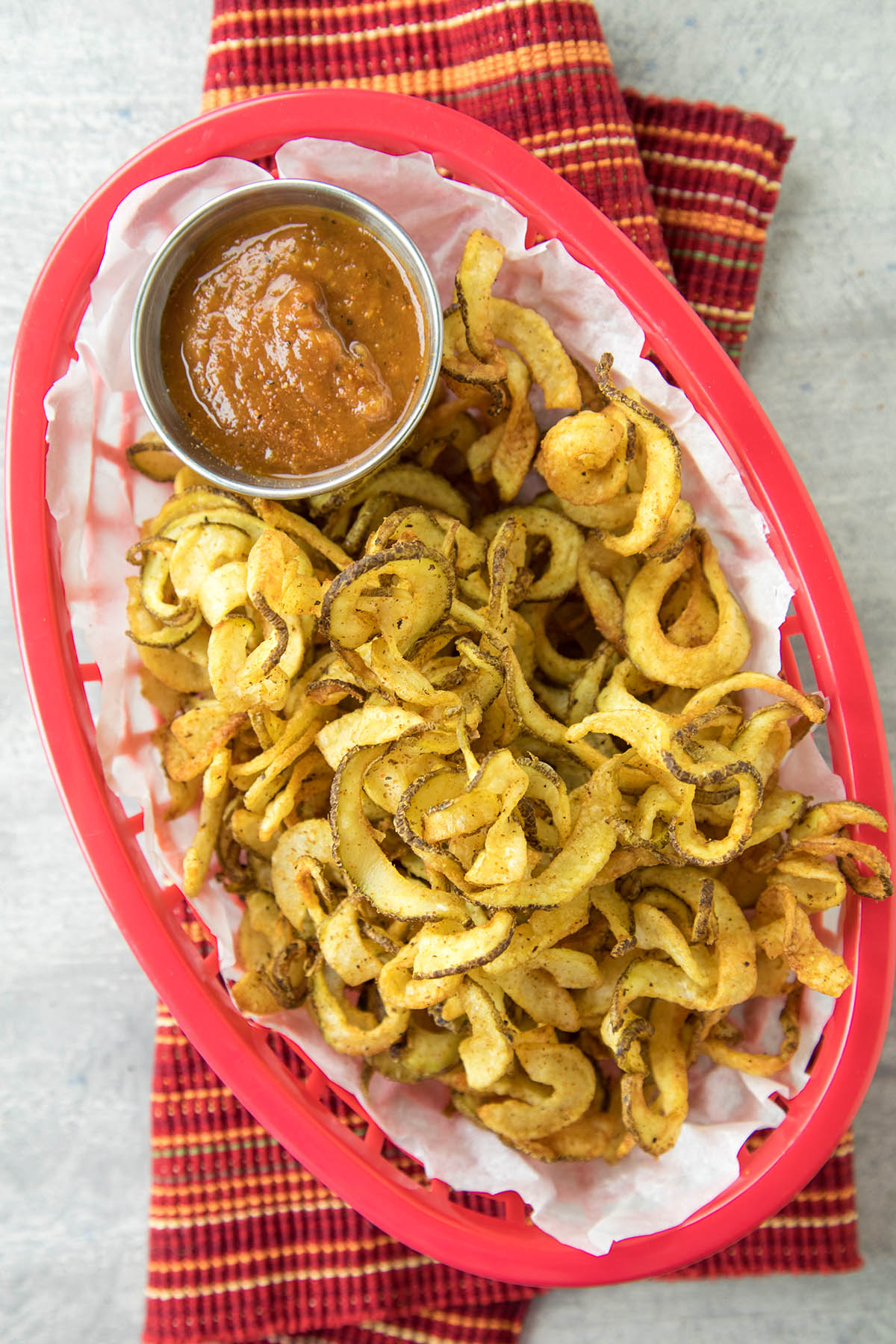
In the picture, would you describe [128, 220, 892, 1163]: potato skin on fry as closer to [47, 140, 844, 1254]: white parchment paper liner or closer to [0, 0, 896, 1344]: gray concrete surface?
[47, 140, 844, 1254]: white parchment paper liner

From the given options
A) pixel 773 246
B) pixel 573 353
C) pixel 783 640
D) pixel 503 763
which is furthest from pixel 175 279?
pixel 773 246

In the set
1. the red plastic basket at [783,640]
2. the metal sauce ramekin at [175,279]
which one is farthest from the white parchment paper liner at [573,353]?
the metal sauce ramekin at [175,279]

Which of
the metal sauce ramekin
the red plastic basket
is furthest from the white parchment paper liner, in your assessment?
the metal sauce ramekin

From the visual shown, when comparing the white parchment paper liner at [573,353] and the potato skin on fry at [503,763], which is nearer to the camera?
the potato skin on fry at [503,763]

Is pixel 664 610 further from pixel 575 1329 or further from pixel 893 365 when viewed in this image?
pixel 575 1329

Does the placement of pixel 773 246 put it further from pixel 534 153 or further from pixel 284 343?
pixel 284 343

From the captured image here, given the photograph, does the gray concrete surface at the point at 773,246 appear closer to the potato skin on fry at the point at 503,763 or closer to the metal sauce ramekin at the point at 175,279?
the potato skin on fry at the point at 503,763

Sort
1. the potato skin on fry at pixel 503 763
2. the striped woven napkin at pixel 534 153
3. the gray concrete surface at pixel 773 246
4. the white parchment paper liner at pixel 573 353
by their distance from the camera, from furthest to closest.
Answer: the gray concrete surface at pixel 773 246
the striped woven napkin at pixel 534 153
the white parchment paper liner at pixel 573 353
the potato skin on fry at pixel 503 763
